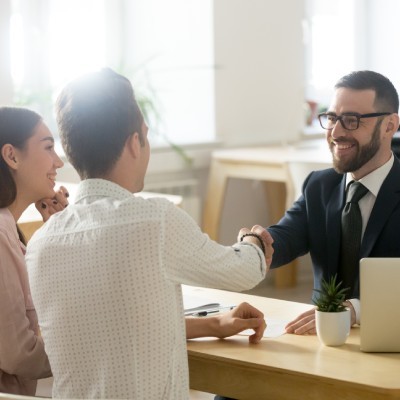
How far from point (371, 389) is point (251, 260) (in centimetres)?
38

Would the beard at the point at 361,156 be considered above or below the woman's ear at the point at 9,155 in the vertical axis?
below

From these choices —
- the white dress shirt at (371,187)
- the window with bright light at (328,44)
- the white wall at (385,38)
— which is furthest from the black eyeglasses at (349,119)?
the white wall at (385,38)

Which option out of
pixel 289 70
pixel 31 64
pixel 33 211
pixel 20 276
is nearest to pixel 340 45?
pixel 289 70

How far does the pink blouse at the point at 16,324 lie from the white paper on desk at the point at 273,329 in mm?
468

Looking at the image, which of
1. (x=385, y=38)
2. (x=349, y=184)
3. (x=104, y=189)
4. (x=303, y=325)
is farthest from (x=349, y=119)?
(x=385, y=38)

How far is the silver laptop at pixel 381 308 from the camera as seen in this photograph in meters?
2.12

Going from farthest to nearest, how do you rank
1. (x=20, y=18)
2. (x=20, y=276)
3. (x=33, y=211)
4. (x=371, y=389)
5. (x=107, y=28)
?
1. (x=107, y=28)
2. (x=20, y=18)
3. (x=33, y=211)
4. (x=20, y=276)
5. (x=371, y=389)

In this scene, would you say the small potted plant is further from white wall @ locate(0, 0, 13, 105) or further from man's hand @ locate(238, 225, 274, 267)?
white wall @ locate(0, 0, 13, 105)

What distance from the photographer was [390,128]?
2.89m

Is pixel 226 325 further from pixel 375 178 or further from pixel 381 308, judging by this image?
pixel 375 178

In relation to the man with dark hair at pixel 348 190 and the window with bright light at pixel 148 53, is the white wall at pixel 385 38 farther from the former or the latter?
the man with dark hair at pixel 348 190

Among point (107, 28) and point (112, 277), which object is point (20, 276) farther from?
point (107, 28)

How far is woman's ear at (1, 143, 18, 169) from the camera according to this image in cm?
254

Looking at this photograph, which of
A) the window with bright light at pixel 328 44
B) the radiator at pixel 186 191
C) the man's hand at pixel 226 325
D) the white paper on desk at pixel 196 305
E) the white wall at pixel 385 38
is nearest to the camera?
the man's hand at pixel 226 325
